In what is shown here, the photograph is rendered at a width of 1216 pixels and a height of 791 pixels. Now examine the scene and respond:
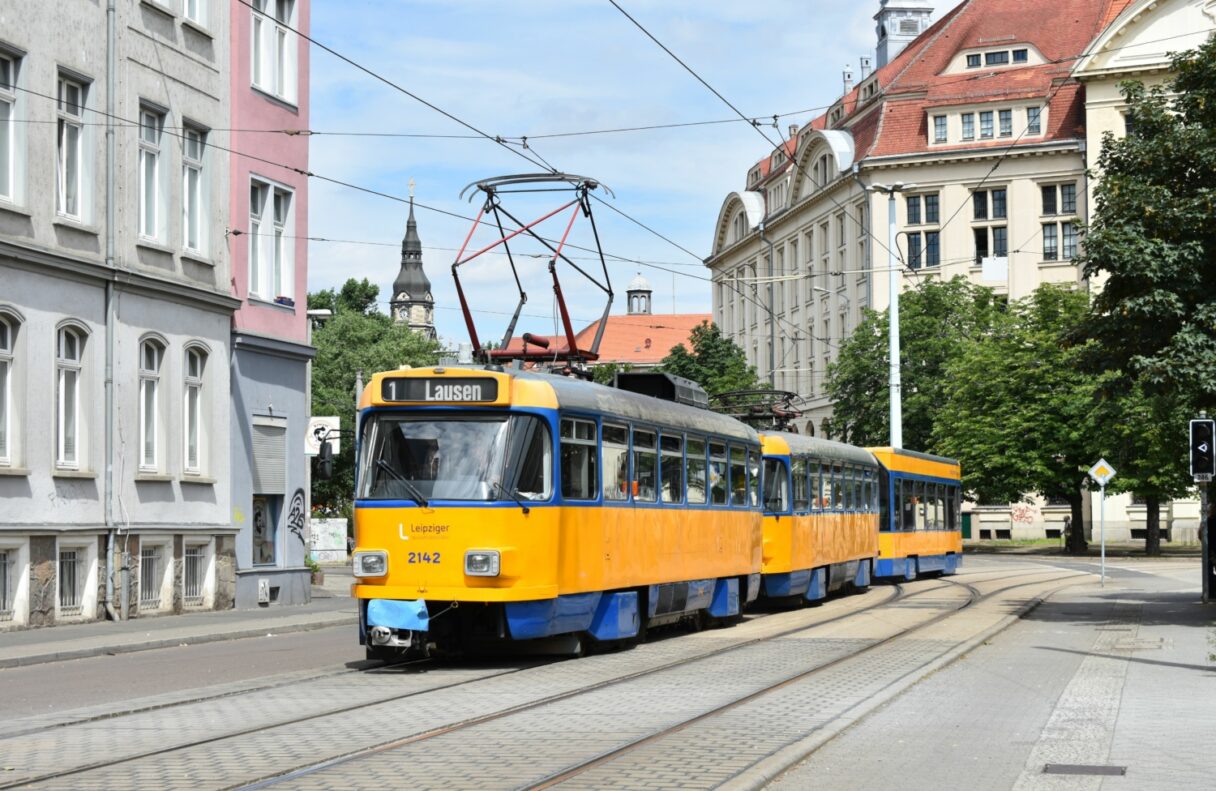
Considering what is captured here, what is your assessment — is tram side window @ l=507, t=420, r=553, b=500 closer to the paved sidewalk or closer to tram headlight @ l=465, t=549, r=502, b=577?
tram headlight @ l=465, t=549, r=502, b=577

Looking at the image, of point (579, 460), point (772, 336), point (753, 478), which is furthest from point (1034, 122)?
point (579, 460)

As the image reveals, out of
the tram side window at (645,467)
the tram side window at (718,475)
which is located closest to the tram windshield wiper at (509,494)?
the tram side window at (645,467)

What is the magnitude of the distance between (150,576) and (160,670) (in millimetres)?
9279

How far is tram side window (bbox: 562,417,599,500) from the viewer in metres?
17.0

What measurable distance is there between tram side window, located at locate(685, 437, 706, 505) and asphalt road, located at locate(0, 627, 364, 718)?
4290 millimetres

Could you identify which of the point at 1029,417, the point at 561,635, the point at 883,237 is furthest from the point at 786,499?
the point at 883,237

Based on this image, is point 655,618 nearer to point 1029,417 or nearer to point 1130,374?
point 1130,374

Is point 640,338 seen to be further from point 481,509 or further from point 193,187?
point 481,509

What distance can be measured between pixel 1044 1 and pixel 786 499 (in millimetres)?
63536

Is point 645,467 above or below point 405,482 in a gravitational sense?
above

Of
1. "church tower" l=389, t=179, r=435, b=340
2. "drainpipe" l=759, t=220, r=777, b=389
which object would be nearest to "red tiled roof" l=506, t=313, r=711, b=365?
"church tower" l=389, t=179, r=435, b=340

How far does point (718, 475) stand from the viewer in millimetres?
22547

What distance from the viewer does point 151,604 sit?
86.3 feet

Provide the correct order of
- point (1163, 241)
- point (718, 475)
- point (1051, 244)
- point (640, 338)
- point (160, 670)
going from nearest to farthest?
1. point (160, 670)
2. point (718, 475)
3. point (1163, 241)
4. point (1051, 244)
5. point (640, 338)
